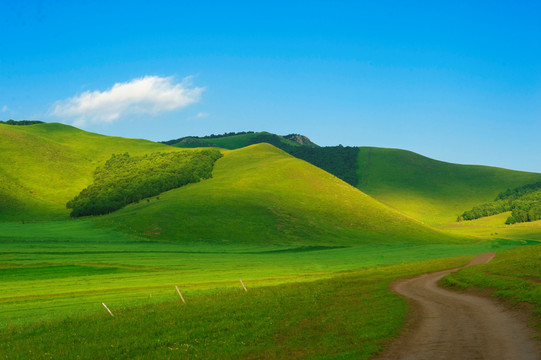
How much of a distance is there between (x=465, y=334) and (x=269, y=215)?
122 m

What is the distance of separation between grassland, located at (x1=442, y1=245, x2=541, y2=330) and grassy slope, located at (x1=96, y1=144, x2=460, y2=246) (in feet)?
259

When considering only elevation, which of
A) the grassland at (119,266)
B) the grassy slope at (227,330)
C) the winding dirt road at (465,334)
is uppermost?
the winding dirt road at (465,334)

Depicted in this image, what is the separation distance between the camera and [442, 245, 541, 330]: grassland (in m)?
30.7

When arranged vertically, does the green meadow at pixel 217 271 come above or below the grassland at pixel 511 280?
below

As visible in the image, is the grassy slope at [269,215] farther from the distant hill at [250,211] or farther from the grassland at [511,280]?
the grassland at [511,280]

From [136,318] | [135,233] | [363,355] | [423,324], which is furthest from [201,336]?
[135,233]

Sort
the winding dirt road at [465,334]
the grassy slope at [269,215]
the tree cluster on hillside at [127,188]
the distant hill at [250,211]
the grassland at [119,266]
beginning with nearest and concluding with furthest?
the winding dirt road at [465,334], the grassland at [119,266], the grassy slope at [269,215], the distant hill at [250,211], the tree cluster on hillside at [127,188]

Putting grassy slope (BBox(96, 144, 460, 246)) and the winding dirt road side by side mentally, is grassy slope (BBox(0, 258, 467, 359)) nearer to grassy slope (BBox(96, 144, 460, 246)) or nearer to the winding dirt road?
the winding dirt road

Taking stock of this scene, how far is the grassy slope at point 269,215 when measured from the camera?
127 meters

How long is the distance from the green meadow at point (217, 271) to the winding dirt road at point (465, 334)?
4.51ft

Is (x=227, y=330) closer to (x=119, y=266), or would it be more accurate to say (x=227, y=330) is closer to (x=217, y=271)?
(x=217, y=271)

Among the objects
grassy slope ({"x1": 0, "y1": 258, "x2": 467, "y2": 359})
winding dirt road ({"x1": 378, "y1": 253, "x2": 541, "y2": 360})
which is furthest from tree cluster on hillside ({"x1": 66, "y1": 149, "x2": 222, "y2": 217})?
winding dirt road ({"x1": 378, "y1": 253, "x2": 541, "y2": 360})

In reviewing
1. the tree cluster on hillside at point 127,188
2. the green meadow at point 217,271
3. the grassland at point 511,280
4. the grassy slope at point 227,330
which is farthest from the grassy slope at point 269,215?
the grassy slope at point 227,330

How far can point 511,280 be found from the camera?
3900 centimetres
